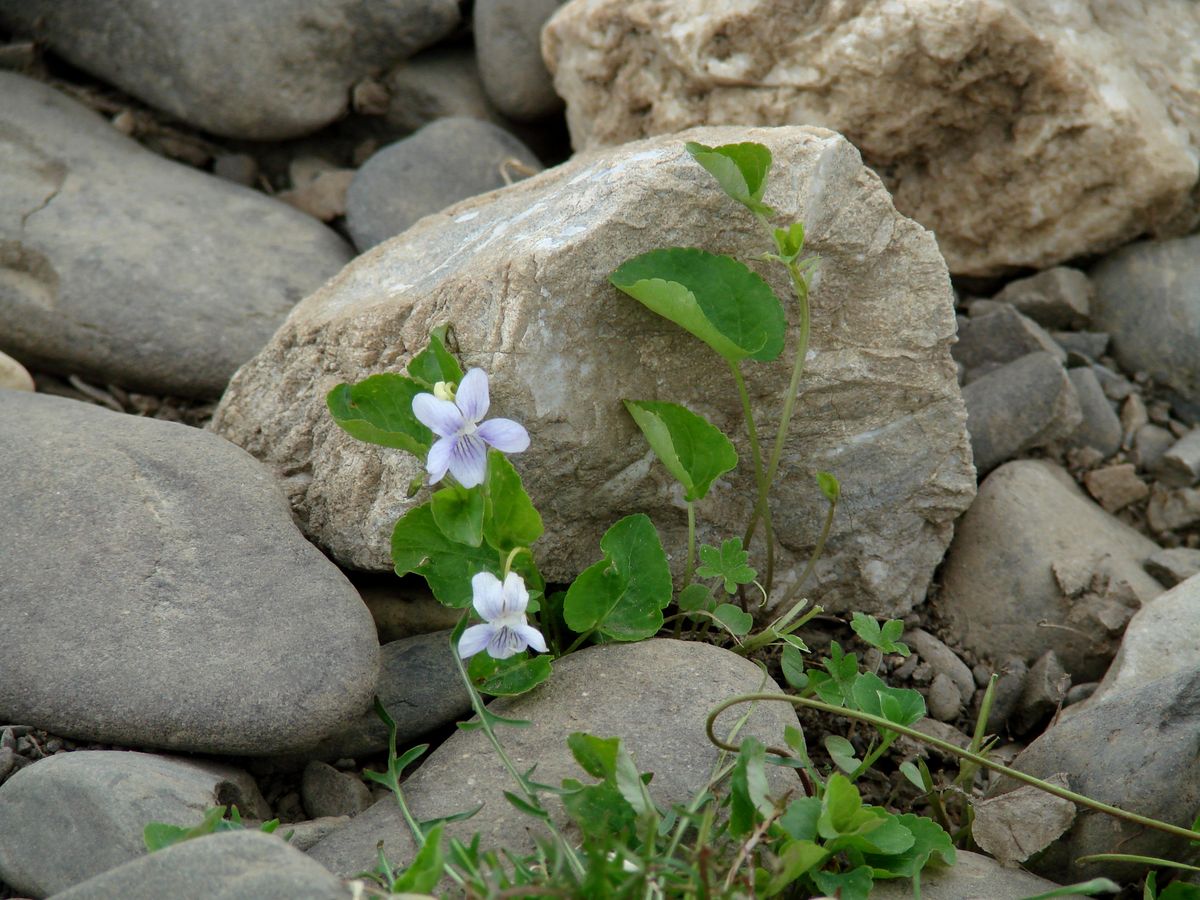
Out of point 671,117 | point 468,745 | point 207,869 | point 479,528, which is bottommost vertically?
point 468,745

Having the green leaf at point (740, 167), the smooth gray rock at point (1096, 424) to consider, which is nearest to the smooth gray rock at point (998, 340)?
the smooth gray rock at point (1096, 424)

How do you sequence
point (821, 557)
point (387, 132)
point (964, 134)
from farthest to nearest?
point (387, 132)
point (964, 134)
point (821, 557)

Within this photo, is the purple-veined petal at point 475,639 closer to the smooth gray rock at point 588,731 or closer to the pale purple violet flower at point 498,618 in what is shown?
the pale purple violet flower at point 498,618

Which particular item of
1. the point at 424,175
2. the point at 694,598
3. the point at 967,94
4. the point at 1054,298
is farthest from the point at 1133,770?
the point at 424,175

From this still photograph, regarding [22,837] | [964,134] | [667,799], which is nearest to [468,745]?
[667,799]

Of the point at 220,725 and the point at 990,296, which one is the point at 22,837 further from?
the point at 990,296

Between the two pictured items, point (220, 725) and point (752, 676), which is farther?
point (752, 676)

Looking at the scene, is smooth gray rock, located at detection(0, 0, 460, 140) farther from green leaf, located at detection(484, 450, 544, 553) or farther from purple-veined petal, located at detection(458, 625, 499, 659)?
purple-veined petal, located at detection(458, 625, 499, 659)

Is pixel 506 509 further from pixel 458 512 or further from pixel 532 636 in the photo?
pixel 532 636
